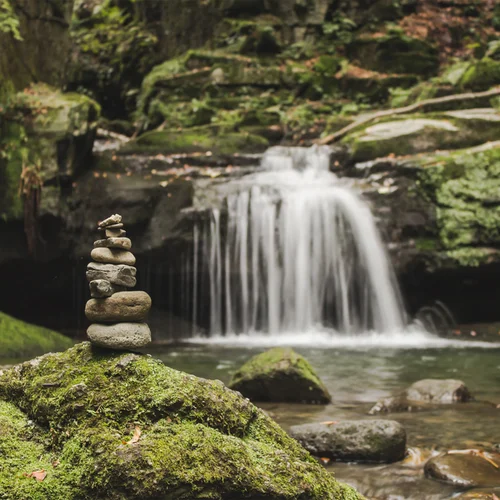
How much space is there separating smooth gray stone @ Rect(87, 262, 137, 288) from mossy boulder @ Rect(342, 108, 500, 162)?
39.7 feet

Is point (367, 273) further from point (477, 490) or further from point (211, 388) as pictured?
point (211, 388)

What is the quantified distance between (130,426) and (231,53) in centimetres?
2123

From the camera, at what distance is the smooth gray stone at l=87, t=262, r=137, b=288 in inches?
135

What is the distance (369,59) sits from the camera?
22328mm

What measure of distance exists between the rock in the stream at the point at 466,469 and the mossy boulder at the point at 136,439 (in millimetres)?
1665

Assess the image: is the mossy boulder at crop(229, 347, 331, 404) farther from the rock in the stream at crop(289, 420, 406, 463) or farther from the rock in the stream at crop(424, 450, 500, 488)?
the rock in the stream at crop(424, 450, 500, 488)

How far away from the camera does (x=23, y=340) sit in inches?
380

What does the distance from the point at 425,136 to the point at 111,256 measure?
12.9 metres

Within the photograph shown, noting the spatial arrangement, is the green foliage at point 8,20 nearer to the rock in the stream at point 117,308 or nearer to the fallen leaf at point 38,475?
the rock in the stream at point 117,308

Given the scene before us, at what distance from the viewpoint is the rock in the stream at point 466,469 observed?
4426 millimetres

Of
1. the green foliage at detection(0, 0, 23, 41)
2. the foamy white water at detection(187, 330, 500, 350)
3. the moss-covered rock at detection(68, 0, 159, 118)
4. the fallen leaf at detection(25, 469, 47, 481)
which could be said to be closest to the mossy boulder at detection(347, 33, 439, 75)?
the moss-covered rock at detection(68, 0, 159, 118)

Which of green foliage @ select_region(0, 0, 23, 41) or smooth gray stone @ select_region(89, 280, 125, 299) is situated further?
green foliage @ select_region(0, 0, 23, 41)

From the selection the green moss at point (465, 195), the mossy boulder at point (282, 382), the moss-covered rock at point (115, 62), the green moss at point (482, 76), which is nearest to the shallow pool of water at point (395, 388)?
the mossy boulder at point (282, 382)

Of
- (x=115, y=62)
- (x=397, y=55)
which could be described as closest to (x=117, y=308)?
(x=397, y=55)
